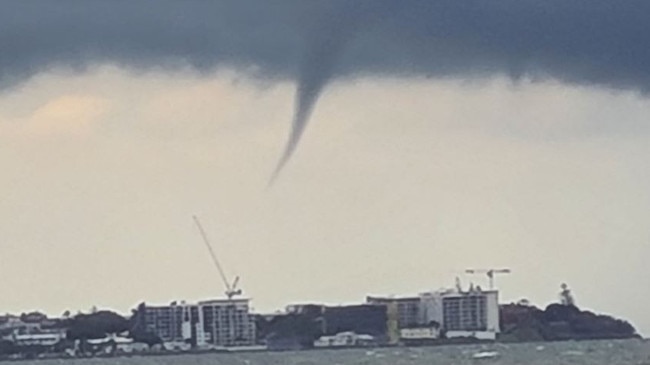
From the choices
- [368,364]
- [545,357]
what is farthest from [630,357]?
[368,364]

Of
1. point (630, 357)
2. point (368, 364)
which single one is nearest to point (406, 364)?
point (368, 364)

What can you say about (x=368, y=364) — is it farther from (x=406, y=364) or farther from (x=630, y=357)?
(x=630, y=357)

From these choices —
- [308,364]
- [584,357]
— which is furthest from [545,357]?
[308,364]

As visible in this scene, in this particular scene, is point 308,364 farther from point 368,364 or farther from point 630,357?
point 630,357

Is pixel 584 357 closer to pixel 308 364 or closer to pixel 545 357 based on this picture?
pixel 545 357
